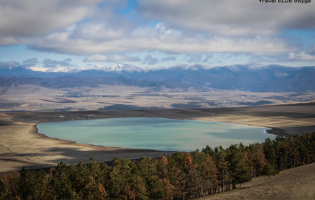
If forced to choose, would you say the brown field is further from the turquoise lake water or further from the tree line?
the turquoise lake water

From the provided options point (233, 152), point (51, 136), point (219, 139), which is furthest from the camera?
point (51, 136)

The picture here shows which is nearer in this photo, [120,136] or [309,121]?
[120,136]

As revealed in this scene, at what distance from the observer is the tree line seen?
119 feet

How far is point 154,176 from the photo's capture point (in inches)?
1687

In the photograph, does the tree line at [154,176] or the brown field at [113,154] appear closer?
the tree line at [154,176]

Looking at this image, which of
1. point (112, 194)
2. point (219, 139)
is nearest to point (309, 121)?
point (219, 139)

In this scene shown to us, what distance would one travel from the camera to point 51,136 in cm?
10225

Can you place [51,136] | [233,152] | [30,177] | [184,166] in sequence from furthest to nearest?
[51,136] → [233,152] → [184,166] → [30,177]

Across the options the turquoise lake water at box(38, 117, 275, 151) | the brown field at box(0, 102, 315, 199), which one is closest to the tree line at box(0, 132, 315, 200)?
the brown field at box(0, 102, 315, 199)

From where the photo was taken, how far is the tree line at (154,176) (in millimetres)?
36156

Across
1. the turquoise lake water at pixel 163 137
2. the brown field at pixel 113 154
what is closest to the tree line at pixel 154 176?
the brown field at pixel 113 154

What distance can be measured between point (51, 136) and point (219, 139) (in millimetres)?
46010

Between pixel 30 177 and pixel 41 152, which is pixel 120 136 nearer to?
pixel 41 152

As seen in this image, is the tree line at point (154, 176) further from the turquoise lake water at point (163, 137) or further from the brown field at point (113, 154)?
the turquoise lake water at point (163, 137)
